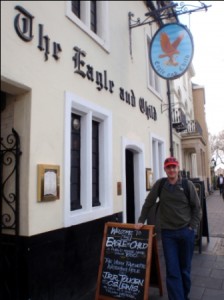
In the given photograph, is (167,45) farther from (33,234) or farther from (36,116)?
(33,234)

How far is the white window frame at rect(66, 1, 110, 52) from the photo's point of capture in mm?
5024

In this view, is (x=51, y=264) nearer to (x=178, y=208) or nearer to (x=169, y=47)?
(x=178, y=208)

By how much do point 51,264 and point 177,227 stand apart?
5.54ft

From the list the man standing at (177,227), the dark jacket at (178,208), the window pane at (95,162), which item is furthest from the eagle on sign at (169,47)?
the dark jacket at (178,208)

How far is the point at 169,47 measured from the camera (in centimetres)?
661

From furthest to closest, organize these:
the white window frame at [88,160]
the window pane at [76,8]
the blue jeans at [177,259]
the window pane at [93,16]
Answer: the window pane at [93,16] → the window pane at [76,8] → the white window frame at [88,160] → the blue jeans at [177,259]

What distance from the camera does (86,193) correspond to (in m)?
4.98

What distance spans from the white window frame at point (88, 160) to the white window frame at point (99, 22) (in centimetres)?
119

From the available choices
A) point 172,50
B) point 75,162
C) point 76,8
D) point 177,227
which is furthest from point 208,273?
point 76,8

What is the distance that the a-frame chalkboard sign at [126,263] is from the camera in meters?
3.98

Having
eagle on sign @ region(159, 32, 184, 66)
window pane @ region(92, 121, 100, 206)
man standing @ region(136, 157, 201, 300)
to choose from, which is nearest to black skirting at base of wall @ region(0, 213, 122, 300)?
window pane @ region(92, 121, 100, 206)

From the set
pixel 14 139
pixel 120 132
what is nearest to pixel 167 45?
pixel 120 132

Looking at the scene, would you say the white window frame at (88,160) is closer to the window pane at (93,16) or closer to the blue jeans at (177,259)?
the blue jeans at (177,259)

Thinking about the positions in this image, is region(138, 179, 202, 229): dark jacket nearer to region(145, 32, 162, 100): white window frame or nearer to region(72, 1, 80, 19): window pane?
region(72, 1, 80, 19): window pane
